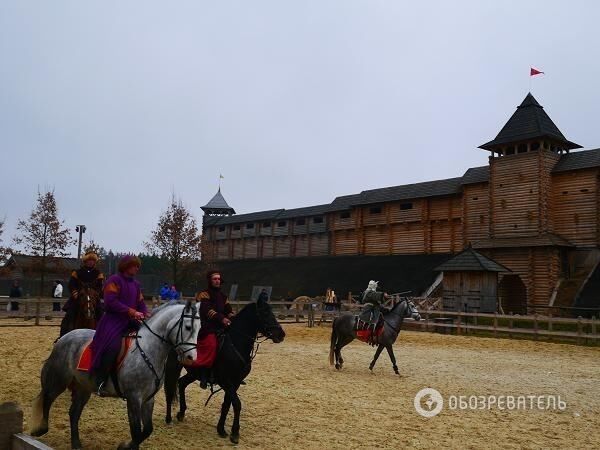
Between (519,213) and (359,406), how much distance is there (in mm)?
26955

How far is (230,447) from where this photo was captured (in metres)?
6.93

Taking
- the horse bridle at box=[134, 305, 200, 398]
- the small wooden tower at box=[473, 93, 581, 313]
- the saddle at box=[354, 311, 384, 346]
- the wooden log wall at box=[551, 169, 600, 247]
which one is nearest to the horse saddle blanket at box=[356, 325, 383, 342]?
the saddle at box=[354, 311, 384, 346]

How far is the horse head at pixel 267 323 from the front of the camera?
8.29m

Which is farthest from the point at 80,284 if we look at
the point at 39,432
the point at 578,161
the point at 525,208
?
the point at 578,161

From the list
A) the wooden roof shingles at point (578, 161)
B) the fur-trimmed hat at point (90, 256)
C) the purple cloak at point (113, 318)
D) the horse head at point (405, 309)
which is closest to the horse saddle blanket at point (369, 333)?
the horse head at point (405, 309)

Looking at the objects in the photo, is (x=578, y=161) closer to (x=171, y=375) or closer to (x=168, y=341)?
(x=171, y=375)

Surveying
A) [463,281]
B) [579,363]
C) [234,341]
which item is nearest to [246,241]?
[463,281]

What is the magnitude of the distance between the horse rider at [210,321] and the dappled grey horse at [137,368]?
130 cm

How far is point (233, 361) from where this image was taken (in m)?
7.74

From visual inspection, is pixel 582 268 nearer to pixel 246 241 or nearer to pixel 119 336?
pixel 119 336

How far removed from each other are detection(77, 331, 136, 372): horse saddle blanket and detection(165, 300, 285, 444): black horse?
1794 millimetres

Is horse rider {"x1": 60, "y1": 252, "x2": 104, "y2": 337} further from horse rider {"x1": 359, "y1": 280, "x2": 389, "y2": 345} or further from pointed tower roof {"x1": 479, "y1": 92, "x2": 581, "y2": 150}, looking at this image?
pointed tower roof {"x1": 479, "y1": 92, "x2": 581, "y2": 150}

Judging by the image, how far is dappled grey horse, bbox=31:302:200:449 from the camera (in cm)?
603

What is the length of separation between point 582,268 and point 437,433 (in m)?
27.2
